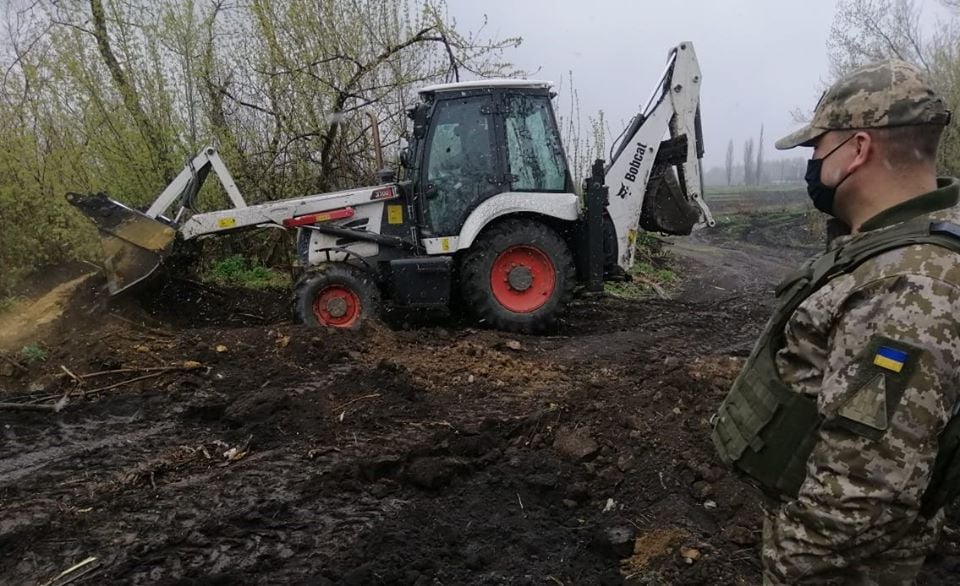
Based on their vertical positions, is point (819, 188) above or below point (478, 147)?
below

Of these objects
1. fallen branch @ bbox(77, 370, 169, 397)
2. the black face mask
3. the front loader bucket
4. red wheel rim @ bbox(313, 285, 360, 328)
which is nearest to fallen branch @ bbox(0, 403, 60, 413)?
fallen branch @ bbox(77, 370, 169, 397)

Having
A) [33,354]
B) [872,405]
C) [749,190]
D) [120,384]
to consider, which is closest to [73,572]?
[120,384]

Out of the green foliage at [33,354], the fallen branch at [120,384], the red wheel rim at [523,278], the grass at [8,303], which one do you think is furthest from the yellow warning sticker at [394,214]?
the grass at [8,303]

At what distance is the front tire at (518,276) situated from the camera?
6758 mm

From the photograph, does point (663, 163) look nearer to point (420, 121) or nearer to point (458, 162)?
point (458, 162)

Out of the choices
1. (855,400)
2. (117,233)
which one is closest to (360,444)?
(855,400)

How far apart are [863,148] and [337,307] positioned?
5.54 m

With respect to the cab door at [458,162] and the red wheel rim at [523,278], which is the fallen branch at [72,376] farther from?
the red wheel rim at [523,278]

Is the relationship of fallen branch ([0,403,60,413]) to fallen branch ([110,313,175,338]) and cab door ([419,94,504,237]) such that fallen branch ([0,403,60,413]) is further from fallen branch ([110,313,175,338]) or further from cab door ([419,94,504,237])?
cab door ([419,94,504,237])

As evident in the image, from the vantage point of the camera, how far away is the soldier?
136 centimetres

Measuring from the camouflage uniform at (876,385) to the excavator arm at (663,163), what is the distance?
5648 millimetres

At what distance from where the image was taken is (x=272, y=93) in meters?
9.05

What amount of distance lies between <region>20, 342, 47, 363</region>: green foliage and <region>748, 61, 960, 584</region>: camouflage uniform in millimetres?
5705

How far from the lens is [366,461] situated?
12.4 feet
